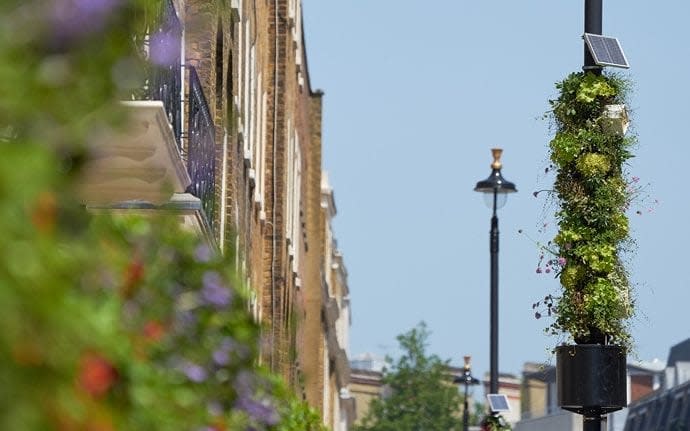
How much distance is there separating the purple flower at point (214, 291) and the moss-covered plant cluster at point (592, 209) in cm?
997

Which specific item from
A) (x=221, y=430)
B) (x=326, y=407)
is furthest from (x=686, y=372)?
(x=221, y=430)

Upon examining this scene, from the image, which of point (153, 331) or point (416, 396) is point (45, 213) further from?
point (416, 396)

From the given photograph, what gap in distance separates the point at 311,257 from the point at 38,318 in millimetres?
50620

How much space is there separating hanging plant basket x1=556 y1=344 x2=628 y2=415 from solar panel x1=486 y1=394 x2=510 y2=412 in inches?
728

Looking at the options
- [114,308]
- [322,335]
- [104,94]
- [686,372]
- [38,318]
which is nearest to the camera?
[38,318]

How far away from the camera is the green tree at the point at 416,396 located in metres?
147

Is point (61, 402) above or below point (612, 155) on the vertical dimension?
below

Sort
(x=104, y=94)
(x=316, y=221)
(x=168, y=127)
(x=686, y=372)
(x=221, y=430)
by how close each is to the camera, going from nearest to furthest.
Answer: (x=104, y=94) → (x=221, y=430) → (x=168, y=127) → (x=316, y=221) → (x=686, y=372)

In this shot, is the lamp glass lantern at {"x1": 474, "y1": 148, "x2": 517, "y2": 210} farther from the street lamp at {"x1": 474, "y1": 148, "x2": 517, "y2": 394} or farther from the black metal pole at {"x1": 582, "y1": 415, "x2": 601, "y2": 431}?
the black metal pole at {"x1": 582, "y1": 415, "x2": 601, "y2": 431}

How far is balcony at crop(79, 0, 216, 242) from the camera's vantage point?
12.6 meters

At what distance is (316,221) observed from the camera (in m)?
52.1

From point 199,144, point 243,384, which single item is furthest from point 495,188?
point 243,384

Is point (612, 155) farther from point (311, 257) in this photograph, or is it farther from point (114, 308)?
point (311, 257)

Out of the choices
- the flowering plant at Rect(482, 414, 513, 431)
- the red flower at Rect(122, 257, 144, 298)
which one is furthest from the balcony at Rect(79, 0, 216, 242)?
the flowering plant at Rect(482, 414, 513, 431)
